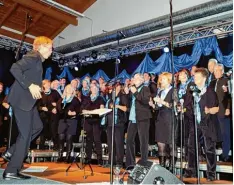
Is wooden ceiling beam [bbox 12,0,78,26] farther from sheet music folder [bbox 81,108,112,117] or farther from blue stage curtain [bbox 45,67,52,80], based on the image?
sheet music folder [bbox 81,108,112,117]

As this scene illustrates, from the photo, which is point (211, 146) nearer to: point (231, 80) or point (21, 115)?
point (231, 80)

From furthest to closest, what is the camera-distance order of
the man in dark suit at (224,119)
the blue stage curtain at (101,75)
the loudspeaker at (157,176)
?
1. the blue stage curtain at (101,75)
2. the man in dark suit at (224,119)
3. the loudspeaker at (157,176)

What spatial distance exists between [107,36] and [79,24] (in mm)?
2618

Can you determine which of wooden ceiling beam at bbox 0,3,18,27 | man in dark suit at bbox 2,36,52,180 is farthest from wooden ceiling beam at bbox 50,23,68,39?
man in dark suit at bbox 2,36,52,180

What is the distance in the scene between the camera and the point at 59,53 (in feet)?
34.4

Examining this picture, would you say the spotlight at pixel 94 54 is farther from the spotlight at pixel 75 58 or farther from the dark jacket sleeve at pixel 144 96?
the dark jacket sleeve at pixel 144 96

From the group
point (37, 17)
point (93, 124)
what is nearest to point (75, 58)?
point (37, 17)

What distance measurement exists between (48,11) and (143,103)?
239 inches

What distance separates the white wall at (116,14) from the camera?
8072 millimetres

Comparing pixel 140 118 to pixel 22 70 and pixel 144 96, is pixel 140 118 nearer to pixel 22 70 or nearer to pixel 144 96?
pixel 144 96

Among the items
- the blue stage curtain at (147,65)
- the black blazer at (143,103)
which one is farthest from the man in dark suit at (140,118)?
the blue stage curtain at (147,65)

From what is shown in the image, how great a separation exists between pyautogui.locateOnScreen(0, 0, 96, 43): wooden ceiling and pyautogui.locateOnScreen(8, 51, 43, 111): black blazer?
245 inches

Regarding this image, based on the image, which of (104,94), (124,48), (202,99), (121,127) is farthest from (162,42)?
(202,99)

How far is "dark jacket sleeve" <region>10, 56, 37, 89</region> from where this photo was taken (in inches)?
117
